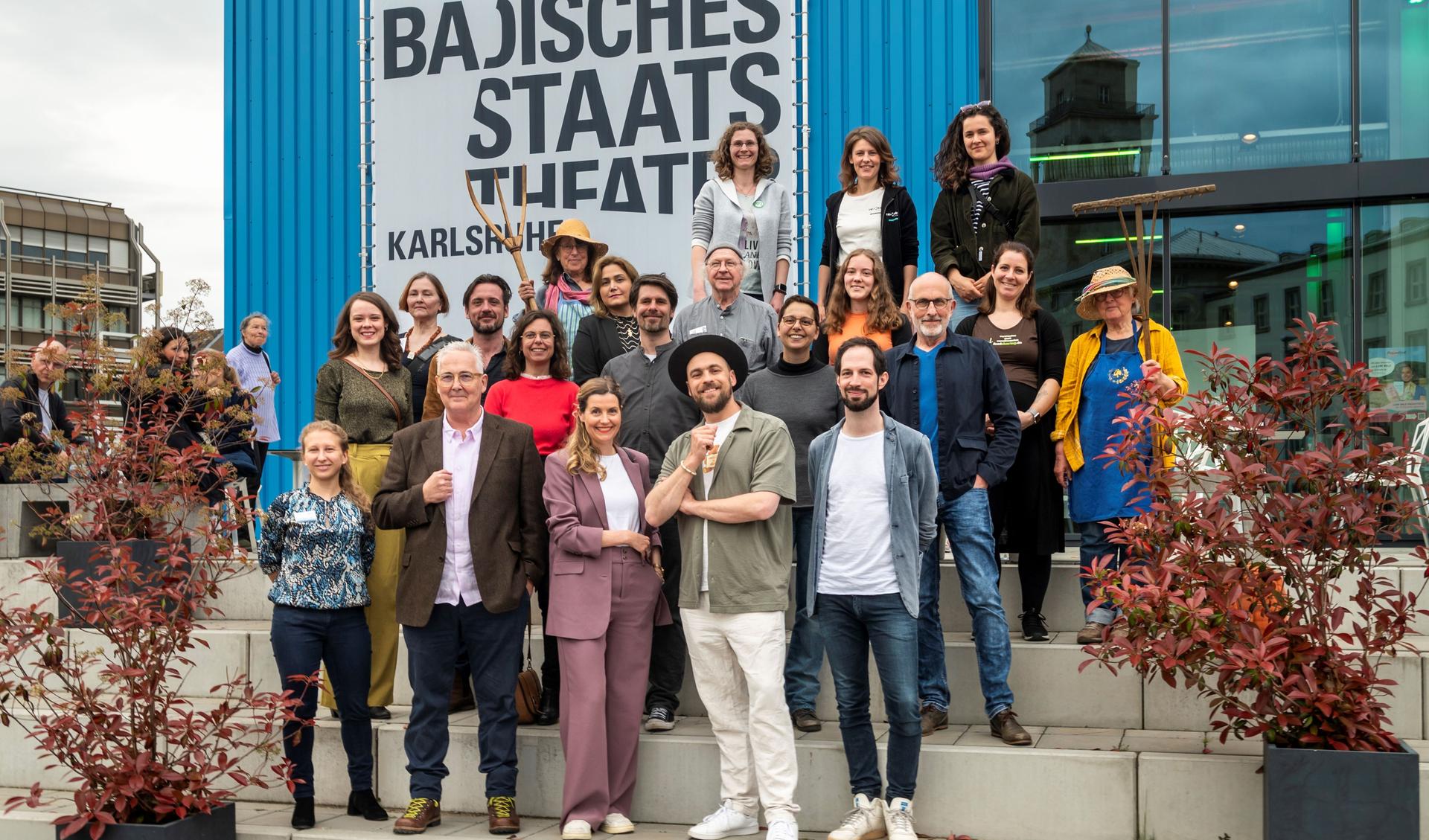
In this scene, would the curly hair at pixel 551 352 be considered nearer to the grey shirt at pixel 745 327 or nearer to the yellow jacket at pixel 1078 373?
the grey shirt at pixel 745 327

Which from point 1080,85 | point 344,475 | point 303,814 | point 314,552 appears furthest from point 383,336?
point 1080,85

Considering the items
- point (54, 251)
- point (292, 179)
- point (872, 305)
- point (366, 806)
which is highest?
point (54, 251)

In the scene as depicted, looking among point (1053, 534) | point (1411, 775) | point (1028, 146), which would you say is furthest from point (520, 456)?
point (1028, 146)

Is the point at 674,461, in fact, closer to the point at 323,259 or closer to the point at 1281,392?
the point at 1281,392

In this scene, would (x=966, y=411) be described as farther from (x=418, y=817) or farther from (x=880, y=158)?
(x=418, y=817)

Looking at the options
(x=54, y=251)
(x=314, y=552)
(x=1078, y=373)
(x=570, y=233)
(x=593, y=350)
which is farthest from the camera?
(x=54, y=251)

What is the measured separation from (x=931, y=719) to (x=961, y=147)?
9.76 feet

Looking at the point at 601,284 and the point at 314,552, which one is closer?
the point at 314,552

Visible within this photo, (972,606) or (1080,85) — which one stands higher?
(1080,85)

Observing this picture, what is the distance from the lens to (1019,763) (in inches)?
199

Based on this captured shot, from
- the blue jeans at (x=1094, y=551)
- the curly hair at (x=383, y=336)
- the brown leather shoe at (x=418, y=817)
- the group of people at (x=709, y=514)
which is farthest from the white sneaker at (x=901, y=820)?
the curly hair at (x=383, y=336)

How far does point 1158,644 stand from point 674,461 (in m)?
1.97

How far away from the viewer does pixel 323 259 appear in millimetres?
11297

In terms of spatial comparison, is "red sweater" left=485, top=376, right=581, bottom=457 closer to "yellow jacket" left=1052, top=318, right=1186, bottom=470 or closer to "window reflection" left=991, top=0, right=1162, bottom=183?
"yellow jacket" left=1052, top=318, right=1186, bottom=470
